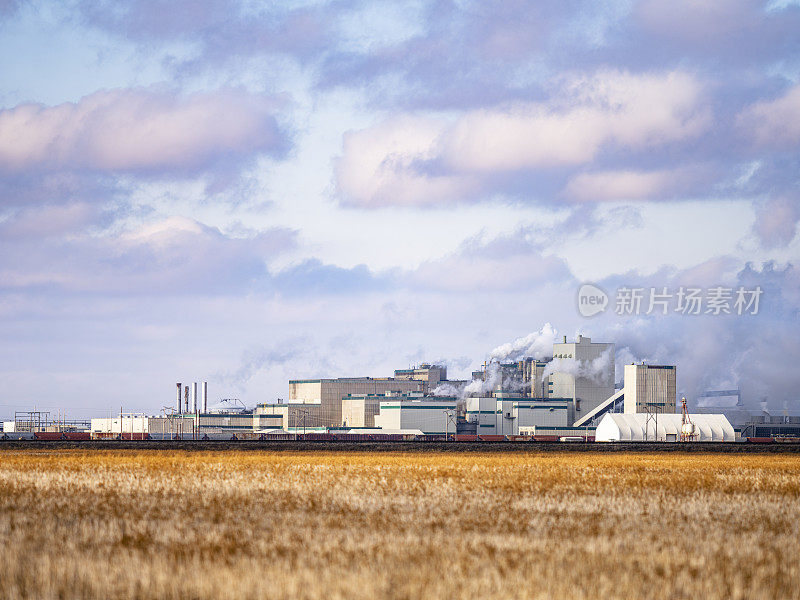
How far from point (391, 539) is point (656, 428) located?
156m

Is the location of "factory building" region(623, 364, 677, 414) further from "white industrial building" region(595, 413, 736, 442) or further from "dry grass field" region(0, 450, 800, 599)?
"dry grass field" region(0, 450, 800, 599)

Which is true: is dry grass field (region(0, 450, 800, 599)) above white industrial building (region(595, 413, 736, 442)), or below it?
above

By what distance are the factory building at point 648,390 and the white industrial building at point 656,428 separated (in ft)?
26.3

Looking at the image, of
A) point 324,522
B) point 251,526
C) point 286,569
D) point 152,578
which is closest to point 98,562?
point 152,578

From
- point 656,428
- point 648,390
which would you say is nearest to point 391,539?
point 656,428

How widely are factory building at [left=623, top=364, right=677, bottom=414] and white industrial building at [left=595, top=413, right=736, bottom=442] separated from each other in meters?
8.02

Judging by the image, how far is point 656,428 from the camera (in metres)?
171

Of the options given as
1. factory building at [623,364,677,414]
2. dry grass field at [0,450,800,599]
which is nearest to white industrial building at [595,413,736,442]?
factory building at [623,364,677,414]

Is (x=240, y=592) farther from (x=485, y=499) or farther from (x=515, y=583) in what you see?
(x=485, y=499)

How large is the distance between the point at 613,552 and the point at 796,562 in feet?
11.4

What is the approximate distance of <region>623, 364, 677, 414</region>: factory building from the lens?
623 ft

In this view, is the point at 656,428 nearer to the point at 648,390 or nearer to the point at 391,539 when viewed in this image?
the point at 648,390

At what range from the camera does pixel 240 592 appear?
15.8 m

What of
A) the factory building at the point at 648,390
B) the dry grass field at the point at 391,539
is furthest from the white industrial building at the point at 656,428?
the dry grass field at the point at 391,539
